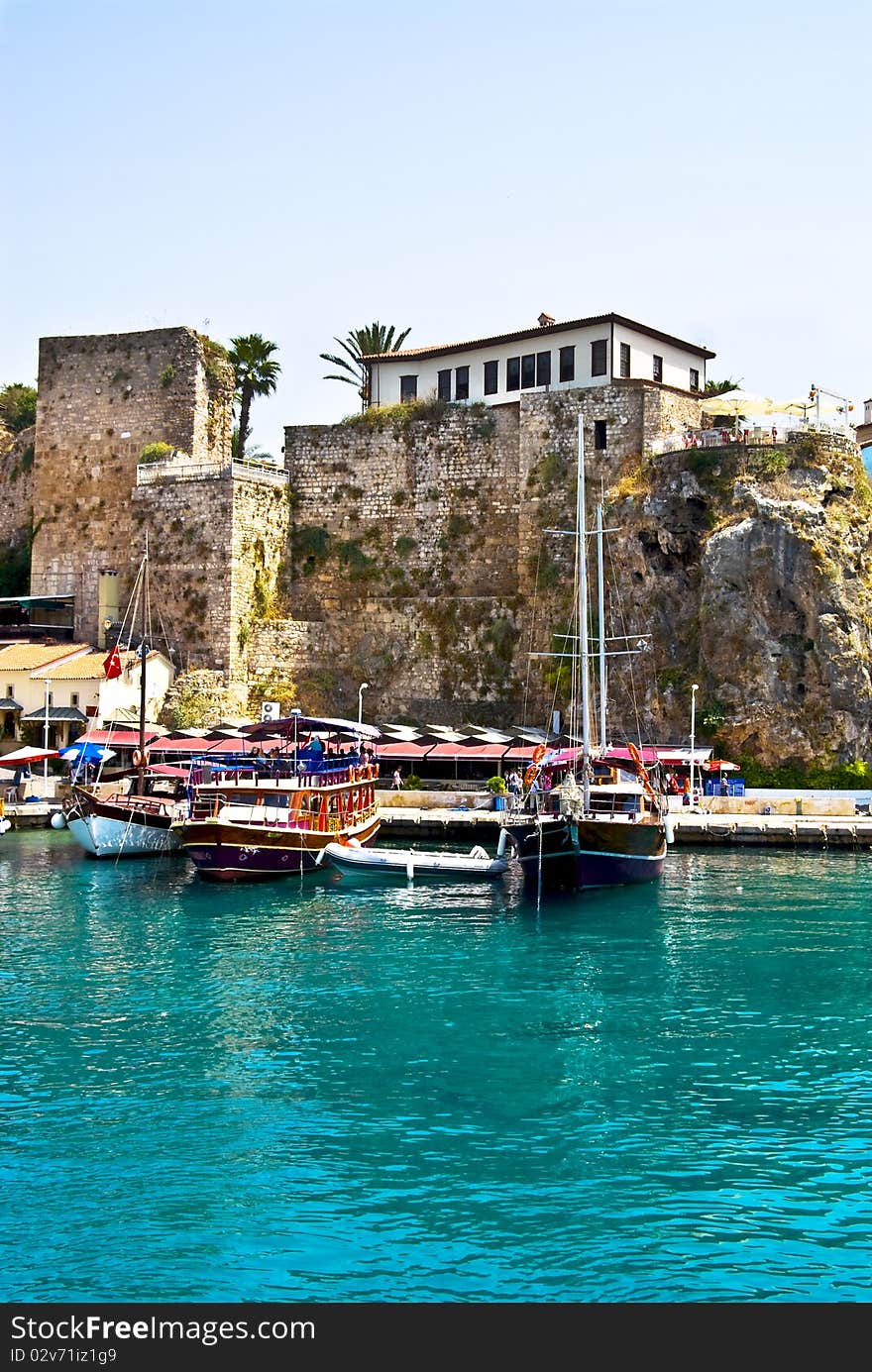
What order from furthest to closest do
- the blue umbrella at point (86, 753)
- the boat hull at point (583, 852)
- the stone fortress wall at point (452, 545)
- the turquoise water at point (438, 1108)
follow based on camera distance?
the blue umbrella at point (86, 753), the stone fortress wall at point (452, 545), the boat hull at point (583, 852), the turquoise water at point (438, 1108)

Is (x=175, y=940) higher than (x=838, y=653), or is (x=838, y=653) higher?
(x=838, y=653)

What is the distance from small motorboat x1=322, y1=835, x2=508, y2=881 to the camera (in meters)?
37.9

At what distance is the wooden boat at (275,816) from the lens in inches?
1511

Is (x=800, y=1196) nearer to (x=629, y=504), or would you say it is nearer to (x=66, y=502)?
(x=629, y=504)

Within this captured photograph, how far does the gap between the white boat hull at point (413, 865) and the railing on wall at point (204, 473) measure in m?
24.6

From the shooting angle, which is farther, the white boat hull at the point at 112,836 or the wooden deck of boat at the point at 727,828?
the wooden deck of boat at the point at 727,828

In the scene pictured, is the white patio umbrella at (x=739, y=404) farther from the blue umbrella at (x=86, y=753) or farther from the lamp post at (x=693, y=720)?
the blue umbrella at (x=86, y=753)

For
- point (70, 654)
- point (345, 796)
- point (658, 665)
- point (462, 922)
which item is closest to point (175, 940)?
point (462, 922)

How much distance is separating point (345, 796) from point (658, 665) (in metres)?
15.4

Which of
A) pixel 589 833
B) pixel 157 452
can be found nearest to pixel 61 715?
pixel 157 452

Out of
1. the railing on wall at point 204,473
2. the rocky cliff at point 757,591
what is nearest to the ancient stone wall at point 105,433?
the railing on wall at point 204,473

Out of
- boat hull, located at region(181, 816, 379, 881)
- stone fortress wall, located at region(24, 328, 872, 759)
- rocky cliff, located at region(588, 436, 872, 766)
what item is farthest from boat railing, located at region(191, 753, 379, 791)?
rocky cliff, located at region(588, 436, 872, 766)

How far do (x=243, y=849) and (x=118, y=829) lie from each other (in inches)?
254
